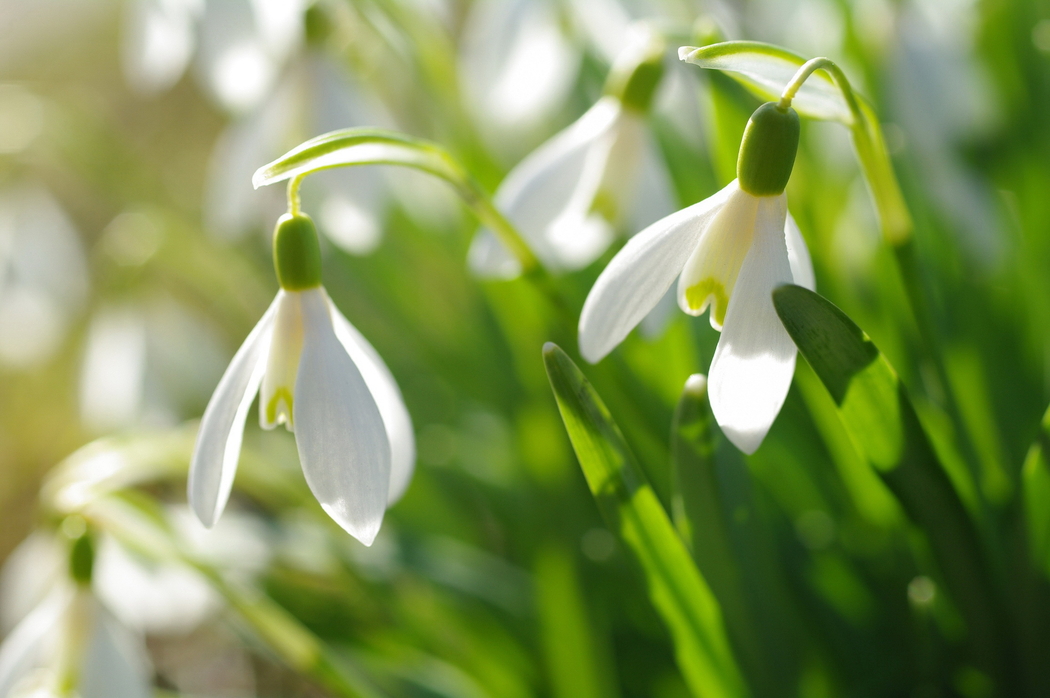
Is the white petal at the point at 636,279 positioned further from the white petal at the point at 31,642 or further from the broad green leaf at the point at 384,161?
the white petal at the point at 31,642

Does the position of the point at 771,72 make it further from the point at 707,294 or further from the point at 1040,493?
the point at 1040,493

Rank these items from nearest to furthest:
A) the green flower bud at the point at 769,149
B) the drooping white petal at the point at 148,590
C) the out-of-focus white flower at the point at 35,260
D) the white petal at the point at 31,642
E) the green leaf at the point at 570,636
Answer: the green flower bud at the point at 769,149
the white petal at the point at 31,642
the green leaf at the point at 570,636
the drooping white petal at the point at 148,590
the out-of-focus white flower at the point at 35,260

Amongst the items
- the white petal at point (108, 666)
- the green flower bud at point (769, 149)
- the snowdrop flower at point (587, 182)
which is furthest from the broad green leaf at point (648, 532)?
the white petal at point (108, 666)

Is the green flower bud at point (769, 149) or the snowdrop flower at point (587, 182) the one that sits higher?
the snowdrop flower at point (587, 182)

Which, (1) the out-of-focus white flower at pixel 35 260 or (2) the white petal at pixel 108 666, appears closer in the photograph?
(2) the white petal at pixel 108 666

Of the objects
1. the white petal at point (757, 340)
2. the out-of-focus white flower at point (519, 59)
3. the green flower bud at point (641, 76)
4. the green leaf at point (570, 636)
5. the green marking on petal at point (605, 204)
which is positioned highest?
the out-of-focus white flower at point (519, 59)

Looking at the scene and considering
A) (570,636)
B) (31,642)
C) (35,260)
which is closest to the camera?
(31,642)

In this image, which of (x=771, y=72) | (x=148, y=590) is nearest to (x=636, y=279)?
(x=771, y=72)
